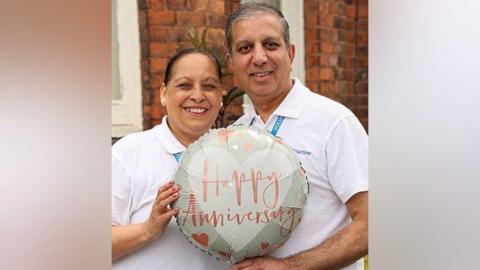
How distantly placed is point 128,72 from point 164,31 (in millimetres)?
153

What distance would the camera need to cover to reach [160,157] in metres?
1.72

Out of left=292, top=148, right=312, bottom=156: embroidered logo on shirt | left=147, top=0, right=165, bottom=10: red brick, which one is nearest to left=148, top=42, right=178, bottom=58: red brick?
left=147, top=0, right=165, bottom=10: red brick

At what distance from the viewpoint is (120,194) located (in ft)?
5.65

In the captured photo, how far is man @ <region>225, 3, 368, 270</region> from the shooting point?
5.69 ft

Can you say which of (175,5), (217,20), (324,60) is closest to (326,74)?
(324,60)

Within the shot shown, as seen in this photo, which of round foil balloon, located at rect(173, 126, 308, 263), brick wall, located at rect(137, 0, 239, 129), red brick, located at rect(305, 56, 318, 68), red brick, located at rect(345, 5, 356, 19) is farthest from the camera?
red brick, located at rect(345, 5, 356, 19)

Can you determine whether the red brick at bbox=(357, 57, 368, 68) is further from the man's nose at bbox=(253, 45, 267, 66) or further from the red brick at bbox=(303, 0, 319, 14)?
the man's nose at bbox=(253, 45, 267, 66)

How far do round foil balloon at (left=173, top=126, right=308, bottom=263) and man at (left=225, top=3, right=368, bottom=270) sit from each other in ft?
0.34

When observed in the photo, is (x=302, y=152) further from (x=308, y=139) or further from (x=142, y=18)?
(x=142, y=18)

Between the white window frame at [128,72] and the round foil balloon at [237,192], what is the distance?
0.21m

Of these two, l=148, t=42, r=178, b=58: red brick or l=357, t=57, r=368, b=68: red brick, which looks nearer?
l=148, t=42, r=178, b=58: red brick

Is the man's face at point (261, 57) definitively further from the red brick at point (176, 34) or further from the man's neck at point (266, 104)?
the red brick at point (176, 34)

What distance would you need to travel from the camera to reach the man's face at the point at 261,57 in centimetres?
171
